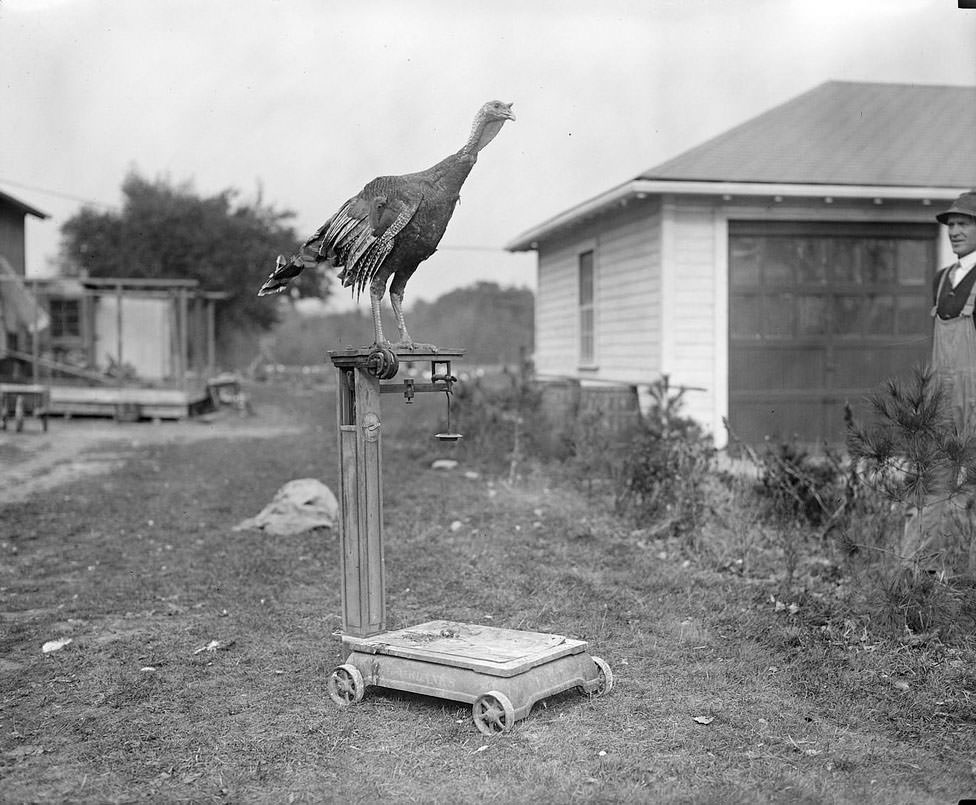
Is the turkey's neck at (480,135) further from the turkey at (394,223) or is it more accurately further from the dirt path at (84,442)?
the dirt path at (84,442)

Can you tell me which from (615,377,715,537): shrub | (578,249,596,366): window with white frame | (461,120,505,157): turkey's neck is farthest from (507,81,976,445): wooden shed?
(461,120,505,157): turkey's neck

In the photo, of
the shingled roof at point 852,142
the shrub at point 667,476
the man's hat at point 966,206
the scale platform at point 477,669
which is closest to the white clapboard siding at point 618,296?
the shingled roof at point 852,142

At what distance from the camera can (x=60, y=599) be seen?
6547mm

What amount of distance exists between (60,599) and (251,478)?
5637mm

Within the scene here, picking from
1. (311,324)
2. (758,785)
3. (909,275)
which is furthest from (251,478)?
(311,324)

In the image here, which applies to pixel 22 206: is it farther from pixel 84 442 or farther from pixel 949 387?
pixel 949 387

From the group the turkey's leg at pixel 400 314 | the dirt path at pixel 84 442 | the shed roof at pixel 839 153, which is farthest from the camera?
the dirt path at pixel 84 442

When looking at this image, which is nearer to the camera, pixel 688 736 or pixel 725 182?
pixel 688 736

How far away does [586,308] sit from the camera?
14.7 m

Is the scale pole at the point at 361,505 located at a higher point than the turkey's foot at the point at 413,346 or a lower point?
lower

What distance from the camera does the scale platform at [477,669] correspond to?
411cm

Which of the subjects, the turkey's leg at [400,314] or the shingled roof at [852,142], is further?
the shingled roof at [852,142]

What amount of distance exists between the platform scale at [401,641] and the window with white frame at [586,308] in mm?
9829

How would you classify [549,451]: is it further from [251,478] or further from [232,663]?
[232,663]
